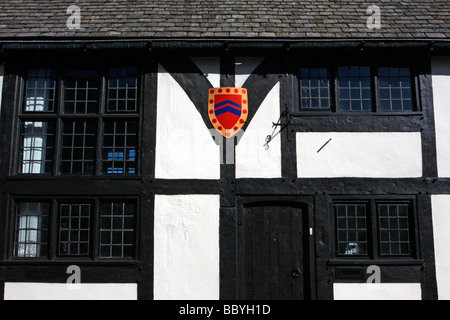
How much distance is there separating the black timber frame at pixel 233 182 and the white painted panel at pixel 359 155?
0.36ft

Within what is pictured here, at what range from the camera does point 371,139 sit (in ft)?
22.8

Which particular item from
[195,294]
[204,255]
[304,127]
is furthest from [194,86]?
[195,294]

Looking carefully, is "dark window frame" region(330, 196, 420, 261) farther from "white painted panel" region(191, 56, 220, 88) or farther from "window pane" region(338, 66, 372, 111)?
"white painted panel" region(191, 56, 220, 88)

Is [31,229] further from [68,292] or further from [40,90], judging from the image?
[40,90]

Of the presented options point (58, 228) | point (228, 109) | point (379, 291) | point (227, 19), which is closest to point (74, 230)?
point (58, 228)

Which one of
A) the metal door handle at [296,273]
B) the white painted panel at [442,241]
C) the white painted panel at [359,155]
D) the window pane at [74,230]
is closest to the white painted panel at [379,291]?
the white painted panel at [442,241]

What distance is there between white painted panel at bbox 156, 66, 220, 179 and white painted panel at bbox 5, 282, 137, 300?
1954 mm

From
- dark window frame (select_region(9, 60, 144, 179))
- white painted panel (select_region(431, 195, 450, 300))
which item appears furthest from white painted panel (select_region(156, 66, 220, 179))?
white painted panel (select_region(431, 195, 450, 300))

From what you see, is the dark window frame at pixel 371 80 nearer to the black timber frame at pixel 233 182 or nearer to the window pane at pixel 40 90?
the black timber frame at pixel 233 182

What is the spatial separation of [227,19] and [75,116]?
3.19 m

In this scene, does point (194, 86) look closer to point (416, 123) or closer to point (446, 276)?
point (416, 123)

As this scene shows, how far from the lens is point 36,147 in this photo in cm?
720

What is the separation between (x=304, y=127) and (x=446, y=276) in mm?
3261

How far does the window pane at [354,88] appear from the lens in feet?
23.7
